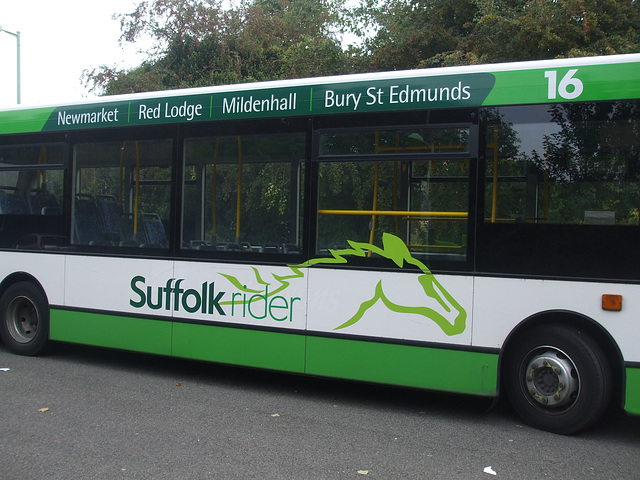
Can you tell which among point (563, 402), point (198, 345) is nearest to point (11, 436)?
point (198, 345)

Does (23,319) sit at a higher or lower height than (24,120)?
lower

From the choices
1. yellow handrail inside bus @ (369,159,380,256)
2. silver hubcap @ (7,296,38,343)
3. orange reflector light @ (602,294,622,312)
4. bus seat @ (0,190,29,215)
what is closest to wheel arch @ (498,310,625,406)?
orange reflector light @ (602,294,622,312)

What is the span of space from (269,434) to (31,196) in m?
4.73

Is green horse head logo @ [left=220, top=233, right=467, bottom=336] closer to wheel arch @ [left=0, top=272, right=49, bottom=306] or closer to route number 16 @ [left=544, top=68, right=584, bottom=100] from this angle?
route number 16 @ [left=544, top=68, right=584, bottom=100]

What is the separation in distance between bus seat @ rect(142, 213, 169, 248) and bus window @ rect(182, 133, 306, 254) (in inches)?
10.5

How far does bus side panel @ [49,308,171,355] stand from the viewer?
22.4ft

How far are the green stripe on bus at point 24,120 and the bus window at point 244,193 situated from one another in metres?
2.24

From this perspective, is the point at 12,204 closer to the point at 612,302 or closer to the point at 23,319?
the point at 23,319

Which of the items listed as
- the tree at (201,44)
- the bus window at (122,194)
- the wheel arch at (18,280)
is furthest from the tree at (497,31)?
the wheel arch at (18,280)

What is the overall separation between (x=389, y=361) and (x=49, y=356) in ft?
15.3

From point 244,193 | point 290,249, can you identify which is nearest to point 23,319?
point 244,193

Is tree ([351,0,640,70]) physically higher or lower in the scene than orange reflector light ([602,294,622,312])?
higher

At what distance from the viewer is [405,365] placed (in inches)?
220

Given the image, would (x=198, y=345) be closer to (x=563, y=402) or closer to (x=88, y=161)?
(x=88, y=161)
